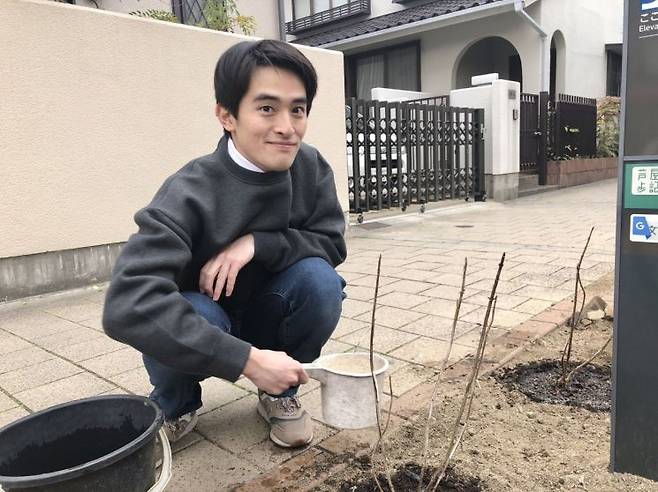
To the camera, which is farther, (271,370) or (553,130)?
(553,130)

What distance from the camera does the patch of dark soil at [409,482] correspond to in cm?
166

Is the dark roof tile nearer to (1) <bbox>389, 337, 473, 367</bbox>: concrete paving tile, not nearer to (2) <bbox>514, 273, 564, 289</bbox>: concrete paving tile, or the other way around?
(2) <bbox>514, 273, 564, 289</bbox>: concrete paving tile

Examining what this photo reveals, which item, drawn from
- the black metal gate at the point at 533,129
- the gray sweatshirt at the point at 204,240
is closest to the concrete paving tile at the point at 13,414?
the gray sweatshirt at the point at 204,240

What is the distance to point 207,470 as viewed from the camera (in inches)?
72.0

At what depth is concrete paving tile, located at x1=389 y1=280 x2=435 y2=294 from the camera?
4.06 meters

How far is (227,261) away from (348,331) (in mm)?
1636

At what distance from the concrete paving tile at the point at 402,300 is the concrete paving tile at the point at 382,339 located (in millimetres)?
507

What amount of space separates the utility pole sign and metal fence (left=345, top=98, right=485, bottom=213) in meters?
5.61

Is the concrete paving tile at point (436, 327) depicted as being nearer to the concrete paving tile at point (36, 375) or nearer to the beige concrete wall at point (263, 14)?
the concrete paving tile at point (36, 375)

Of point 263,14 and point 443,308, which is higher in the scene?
point 263,14

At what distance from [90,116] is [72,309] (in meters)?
1.46

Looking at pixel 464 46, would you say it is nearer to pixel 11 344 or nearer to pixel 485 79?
pixel 485 79

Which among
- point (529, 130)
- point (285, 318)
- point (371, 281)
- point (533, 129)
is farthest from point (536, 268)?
point (533, 129)

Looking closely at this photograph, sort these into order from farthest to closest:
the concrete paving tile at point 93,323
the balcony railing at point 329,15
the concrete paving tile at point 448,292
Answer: the balcony railing at point 329,15, the concrete paving tile at point 448,292, the concrete paving tile at point 93,323
